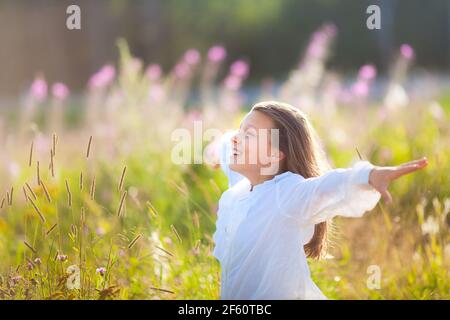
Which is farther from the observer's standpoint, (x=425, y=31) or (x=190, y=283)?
(x=425, y=31)

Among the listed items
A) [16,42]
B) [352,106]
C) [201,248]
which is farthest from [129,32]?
[201,248]

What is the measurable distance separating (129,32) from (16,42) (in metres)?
2.23

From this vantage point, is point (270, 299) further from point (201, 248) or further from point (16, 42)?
point (16, 42)

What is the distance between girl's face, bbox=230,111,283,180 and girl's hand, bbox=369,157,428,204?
0.39 m

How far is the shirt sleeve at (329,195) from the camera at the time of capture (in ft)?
6.73

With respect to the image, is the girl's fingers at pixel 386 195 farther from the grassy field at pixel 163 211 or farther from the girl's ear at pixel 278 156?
the grassy field at pixel 163 211

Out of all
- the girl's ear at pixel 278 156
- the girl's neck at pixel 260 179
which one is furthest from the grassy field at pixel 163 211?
the girl's ear at pixel 278 156

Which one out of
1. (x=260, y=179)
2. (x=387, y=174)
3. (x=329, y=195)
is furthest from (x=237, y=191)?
(x=387, y=174)

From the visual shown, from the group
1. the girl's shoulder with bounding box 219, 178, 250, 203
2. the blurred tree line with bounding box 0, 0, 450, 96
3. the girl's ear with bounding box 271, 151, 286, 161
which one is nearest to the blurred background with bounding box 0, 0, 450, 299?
the girl's shoulder with bounding box 219, 178, 250, 203

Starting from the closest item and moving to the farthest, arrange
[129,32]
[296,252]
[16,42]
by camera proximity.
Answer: [296,252] → [16,42] → [129,32]

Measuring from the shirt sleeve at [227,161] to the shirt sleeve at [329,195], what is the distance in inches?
14.2

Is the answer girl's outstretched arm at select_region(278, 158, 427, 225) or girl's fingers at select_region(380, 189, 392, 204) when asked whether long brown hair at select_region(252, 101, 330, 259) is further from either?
girl's fingers at select_region(380, 189, 392, 204)

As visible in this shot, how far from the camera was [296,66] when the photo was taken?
1450 centimetres

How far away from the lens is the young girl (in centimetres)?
220
